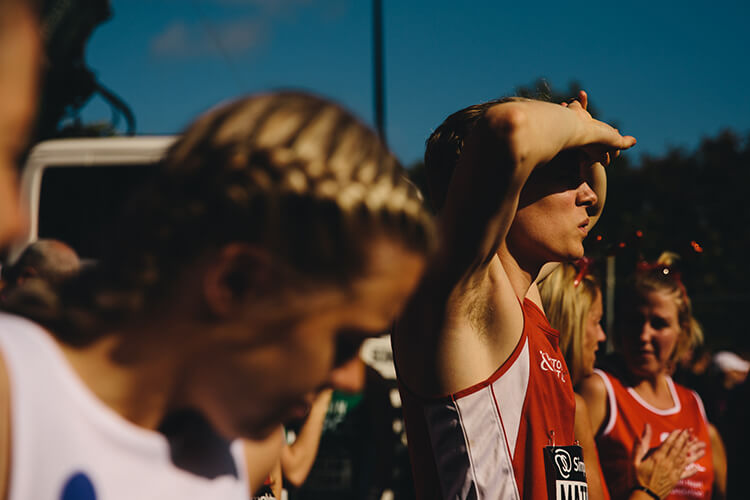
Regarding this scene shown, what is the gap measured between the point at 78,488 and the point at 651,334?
10.9ft

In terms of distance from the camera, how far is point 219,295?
88 cm

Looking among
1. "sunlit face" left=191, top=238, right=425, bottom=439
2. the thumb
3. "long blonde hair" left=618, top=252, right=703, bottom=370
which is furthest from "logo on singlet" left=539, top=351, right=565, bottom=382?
"long blonde hair" left=618, top=252, right=703, bottom=370

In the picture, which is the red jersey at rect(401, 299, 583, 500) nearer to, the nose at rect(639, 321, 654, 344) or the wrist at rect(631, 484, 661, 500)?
the wrist at rect(631, 484, 661, 500)

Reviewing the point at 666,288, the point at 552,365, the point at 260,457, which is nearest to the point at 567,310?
the point at 666,288

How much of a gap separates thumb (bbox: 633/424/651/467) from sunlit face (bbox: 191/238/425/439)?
2.42 meters

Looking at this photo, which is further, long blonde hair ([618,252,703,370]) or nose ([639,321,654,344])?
long blonde hair ([618,252,703,370])

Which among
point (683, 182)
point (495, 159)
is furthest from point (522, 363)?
point (683, 182)

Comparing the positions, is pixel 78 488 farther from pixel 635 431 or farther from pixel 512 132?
pixel 635 431

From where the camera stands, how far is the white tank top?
0.81 meters

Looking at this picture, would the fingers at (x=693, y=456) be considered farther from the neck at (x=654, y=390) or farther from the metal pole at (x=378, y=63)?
the metal pole at (x=378, y=63)

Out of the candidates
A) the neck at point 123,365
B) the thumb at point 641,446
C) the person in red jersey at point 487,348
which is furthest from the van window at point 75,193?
the neck at point 123,365

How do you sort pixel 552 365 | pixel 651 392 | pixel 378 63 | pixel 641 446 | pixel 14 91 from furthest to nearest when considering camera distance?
pixel 378 63, pixel 651 392, pixel 641 446, pixel 552 365, pixel 14 91

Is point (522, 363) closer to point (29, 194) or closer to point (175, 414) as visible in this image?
point (175, 414)

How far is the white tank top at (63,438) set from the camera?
2.66ft
